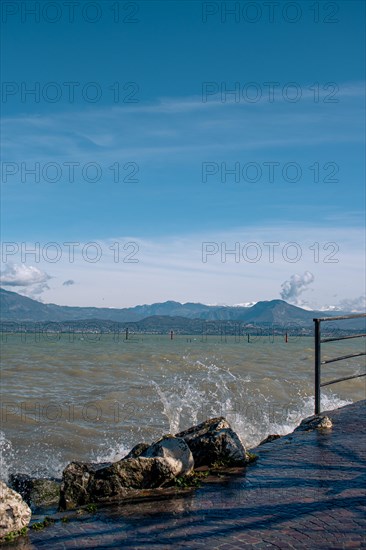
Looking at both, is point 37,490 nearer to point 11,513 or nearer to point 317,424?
point 11,513

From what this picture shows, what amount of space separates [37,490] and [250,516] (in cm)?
330

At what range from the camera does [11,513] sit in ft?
16.3

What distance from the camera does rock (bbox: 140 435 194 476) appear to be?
6.14 metres

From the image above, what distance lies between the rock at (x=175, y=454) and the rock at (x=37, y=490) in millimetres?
1377

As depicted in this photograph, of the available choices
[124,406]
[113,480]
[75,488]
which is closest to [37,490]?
[75,488]

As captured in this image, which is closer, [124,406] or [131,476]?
[131,476]

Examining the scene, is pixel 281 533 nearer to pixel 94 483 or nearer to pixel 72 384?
pixel 94 483

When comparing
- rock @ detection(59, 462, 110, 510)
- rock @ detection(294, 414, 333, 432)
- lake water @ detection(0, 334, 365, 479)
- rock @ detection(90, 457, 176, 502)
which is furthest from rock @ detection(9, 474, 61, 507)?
rock @ detection(294, 414, 333, 432)

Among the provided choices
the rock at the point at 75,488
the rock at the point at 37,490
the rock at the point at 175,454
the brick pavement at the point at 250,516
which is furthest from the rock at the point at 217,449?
the rock at the point at 37,490

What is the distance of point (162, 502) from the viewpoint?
5496 mm

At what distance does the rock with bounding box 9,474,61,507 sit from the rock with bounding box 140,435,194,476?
1377 mm

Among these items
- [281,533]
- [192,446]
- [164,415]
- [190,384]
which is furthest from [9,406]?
[281,533]

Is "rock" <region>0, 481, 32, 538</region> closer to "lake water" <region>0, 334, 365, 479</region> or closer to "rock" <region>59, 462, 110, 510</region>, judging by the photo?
"rock" <region>59, 462, 110, 510</region>

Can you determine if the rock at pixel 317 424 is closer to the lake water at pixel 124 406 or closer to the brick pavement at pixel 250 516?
the brick pavement at pixel 250 516
